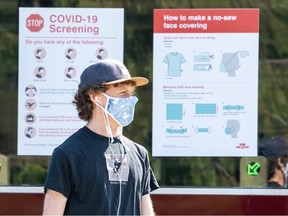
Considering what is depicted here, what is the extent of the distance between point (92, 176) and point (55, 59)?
178 centimetres

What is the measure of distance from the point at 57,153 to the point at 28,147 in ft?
5.50

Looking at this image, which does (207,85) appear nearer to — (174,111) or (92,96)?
(174,111)

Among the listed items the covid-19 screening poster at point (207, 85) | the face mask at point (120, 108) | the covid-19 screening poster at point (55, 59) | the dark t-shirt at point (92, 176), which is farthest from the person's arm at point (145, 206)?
the covid-19 screening poster at point (55, 59)

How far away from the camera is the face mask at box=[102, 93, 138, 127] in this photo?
9.65ft

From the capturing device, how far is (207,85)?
14.5ft

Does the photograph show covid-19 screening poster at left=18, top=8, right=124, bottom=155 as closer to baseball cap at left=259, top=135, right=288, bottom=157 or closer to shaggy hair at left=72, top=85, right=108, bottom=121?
baseball cap at left=259, top=135, right=288, bottom=157

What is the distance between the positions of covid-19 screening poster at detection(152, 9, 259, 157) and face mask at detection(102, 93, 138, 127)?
140 cm

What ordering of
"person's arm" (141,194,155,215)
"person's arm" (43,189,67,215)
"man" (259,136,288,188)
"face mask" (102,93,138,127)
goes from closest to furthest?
1. "person's arm" (43,189,67,215)
2. "face mask" (102,93,138,127)
3. "person's arm" (141,194,155,215)
4. "man" (259,136,288,188)

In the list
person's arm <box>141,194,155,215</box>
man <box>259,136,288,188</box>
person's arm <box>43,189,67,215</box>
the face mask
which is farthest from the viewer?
man <box>259,136,288,188</box>

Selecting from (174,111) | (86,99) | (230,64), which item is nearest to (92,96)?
(86,99)

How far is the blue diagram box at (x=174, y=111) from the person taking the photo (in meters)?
4.42

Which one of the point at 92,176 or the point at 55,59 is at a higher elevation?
the point at 55,59

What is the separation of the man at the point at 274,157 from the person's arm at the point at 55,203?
1.91m

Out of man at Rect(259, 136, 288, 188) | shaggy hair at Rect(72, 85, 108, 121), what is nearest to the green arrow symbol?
man at Rect(259, 136, 288, 188)
